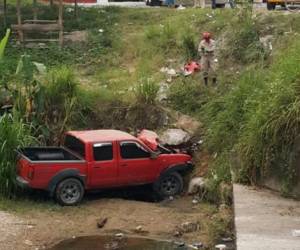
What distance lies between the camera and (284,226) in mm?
10688

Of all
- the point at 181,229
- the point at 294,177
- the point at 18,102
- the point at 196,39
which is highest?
the point at 196,39

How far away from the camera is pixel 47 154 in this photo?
49.3 ft

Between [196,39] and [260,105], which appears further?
[196,39]

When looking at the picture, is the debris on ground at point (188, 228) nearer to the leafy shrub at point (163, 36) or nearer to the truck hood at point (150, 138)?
the truck hood at point (150, 138)

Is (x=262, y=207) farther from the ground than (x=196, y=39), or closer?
closer

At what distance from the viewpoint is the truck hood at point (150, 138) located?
15.6 metres

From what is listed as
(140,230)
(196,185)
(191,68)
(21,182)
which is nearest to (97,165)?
(21,182)

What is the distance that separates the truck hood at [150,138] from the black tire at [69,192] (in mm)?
Result: 1917

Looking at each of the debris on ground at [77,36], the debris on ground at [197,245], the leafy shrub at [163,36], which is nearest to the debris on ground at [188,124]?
the leafy shrub at [163,36]

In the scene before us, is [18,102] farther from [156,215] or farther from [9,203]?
[156,215]

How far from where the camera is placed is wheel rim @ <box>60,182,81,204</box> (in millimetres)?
14281

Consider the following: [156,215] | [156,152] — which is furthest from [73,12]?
[156,215]

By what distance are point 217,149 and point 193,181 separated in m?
0.85

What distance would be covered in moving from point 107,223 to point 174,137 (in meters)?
3.99
